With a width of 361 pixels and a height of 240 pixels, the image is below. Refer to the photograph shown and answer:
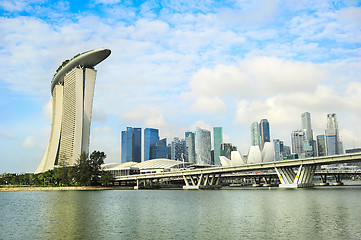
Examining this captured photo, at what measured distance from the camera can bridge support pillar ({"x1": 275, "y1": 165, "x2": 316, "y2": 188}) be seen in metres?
106

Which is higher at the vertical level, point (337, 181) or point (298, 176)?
point (298, 176)

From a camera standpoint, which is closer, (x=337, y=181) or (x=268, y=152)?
(x=268, y=152)

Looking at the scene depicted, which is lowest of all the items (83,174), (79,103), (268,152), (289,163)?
(83,174)

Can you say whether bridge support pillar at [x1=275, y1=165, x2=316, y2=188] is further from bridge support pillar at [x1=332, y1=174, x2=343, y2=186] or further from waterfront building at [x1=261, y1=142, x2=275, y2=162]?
bridge support pillar at [x1=332, y1=174, x2=343, y2=186]

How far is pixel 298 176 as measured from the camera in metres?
106

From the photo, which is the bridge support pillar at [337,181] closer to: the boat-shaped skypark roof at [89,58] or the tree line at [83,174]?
the tree line at [83,174]

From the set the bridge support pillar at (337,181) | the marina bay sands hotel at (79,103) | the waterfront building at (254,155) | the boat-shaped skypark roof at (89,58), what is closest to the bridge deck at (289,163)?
the waterfront building at (254,155)

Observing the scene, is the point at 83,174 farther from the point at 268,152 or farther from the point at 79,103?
the point at 268,152

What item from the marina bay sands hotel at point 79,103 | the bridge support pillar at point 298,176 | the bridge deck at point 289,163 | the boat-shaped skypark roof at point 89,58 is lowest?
the bridge support pillar at point 298,176

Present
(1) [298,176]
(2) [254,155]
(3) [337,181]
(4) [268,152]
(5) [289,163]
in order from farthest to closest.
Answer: (3) [337,181] < (2) [254,155] < (4) [268,152] < (5) [289,163] < (1) [298,176]

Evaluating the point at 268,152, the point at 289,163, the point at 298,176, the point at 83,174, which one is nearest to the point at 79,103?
the point at 83,174

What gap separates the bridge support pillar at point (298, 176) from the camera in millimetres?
106062

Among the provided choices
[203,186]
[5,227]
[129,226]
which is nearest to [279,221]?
[129,226]

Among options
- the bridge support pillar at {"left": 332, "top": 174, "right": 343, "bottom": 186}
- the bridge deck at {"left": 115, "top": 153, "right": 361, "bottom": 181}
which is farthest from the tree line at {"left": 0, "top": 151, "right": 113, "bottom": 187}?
the bridge support pillar at {"left": 332, "top": 174, "right": 343, "bottom": 186}
